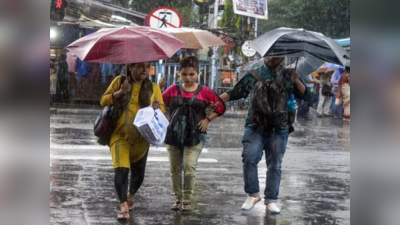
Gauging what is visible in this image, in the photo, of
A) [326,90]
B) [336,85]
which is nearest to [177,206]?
[336,85]

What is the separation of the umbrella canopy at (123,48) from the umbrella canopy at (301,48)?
0.97 meters

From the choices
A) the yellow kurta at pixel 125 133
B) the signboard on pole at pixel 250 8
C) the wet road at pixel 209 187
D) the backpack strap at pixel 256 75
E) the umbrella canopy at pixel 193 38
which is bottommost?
the wet road at pixel 209 187

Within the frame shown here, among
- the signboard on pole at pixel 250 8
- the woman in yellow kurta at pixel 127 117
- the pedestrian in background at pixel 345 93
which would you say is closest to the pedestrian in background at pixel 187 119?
the woman in yellow kurta at pixel 127 117

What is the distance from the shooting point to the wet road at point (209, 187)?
256 inches

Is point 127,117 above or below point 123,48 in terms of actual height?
below

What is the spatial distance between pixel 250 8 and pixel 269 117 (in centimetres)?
1483

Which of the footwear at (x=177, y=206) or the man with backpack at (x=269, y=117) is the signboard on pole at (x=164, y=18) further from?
the footwear at (x=177, y=206)

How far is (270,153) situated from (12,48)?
12.6ft

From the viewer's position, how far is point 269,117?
21.6 feet

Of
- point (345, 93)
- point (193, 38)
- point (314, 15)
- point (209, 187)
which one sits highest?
point (314, 15)

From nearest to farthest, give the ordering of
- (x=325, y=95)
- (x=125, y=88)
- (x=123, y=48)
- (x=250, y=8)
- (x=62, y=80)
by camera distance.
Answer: (x=123, y=48), (x=125, y=88), (x=325, y=95), (x=62, y=80), (x=250, y=8)

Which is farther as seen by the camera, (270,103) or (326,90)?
(326,90)

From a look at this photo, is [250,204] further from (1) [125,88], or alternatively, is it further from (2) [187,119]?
(1) [125,88]

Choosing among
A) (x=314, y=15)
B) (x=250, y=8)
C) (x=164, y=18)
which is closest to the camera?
(x=164, y=18)
